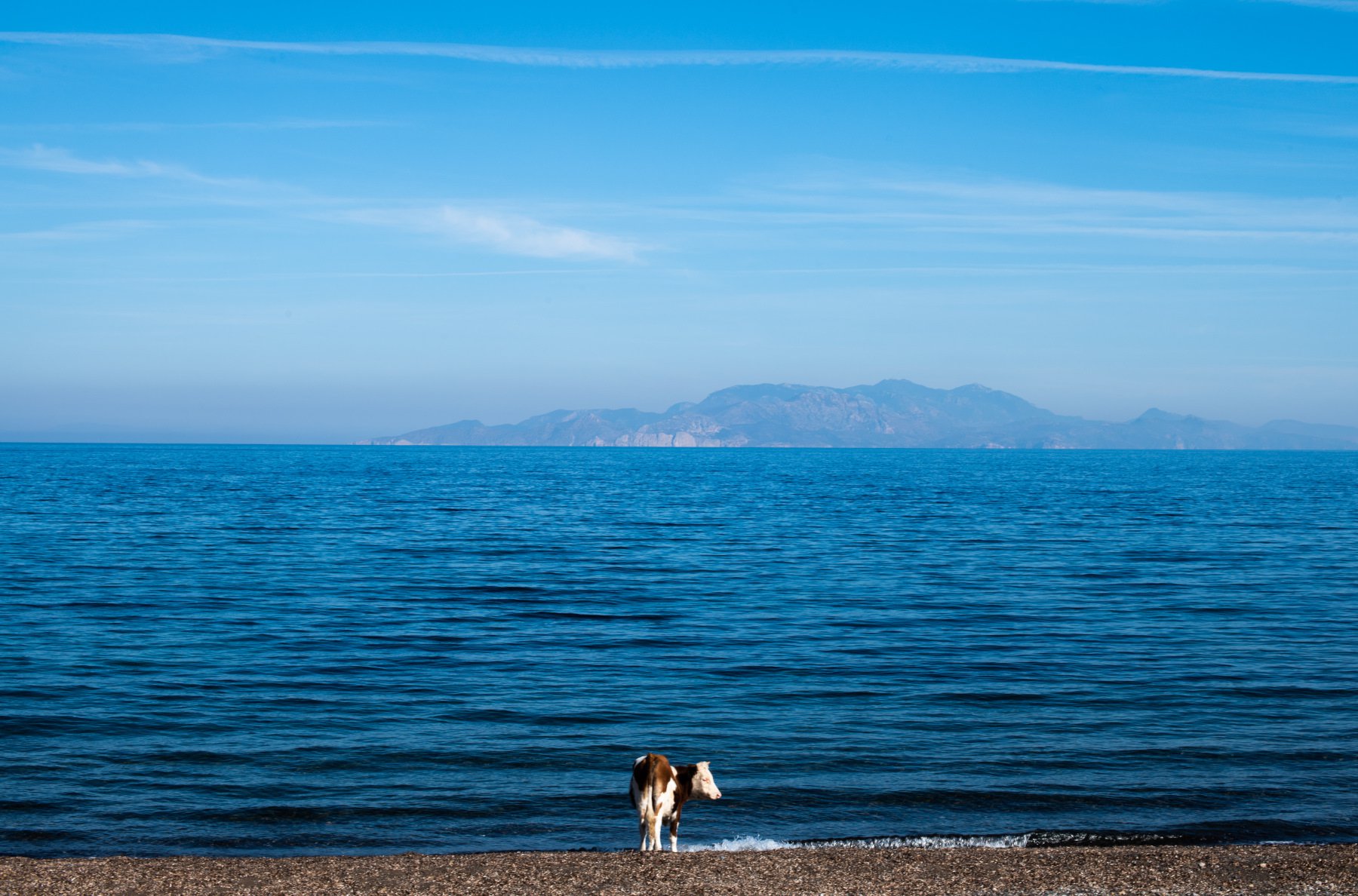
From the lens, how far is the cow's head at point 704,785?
13898 millimetres

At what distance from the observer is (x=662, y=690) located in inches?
979

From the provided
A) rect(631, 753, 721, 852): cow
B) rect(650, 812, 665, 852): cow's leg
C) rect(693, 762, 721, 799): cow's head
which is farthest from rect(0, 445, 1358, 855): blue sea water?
rect(693, 762, 721, 799): cow's head

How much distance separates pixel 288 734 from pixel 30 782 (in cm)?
420

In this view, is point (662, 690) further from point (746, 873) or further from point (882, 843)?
point (746, 873)

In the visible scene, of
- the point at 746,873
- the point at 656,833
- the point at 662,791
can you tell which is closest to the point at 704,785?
the point at 662,791

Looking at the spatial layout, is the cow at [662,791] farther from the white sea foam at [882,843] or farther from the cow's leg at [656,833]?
the white sea foam at [882,843]

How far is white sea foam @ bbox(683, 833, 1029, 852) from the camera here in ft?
49.4

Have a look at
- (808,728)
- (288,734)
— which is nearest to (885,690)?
(808,728)

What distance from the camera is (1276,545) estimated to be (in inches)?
2256

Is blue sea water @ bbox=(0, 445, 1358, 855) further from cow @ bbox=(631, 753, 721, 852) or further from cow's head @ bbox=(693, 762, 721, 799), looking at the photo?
cow's head @ bbox=(693, 762, 721, 799)

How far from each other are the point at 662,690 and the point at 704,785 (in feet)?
36.1

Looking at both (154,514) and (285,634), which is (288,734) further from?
(154,514)

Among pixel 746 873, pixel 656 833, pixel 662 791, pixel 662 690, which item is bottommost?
pixel 662 690

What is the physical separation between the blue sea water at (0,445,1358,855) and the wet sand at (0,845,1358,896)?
1.63m
